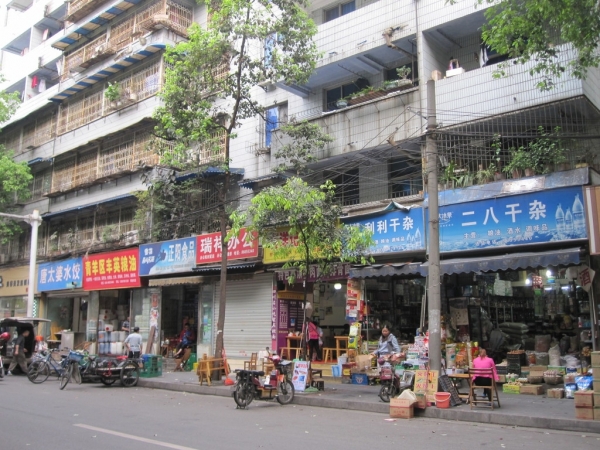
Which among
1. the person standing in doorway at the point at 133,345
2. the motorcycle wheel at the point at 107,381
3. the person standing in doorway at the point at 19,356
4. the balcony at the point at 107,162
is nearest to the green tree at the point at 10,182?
the balcony at the point at 107,162

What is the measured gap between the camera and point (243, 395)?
11.7 metres

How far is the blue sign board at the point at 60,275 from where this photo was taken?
2616 cm

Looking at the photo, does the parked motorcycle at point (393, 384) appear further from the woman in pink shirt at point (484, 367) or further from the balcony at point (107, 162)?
the balcony at point (107, 162)

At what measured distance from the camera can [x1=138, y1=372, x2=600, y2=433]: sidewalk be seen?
943cm

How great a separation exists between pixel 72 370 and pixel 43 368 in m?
1.69

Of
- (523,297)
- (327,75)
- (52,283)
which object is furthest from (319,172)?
(52,283)

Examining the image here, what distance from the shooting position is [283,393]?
12586mm

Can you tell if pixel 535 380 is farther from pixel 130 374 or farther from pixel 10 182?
pixel 10 182

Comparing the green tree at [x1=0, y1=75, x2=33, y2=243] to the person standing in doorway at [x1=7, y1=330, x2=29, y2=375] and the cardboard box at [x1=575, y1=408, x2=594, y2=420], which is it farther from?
the cardboard box at [x1=575, y1=408, x2=594, y2=420]

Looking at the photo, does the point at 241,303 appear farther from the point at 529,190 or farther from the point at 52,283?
the point at 52,283

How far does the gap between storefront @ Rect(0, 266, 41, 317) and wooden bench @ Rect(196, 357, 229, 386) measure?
16960 mm

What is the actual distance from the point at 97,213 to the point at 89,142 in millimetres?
3370

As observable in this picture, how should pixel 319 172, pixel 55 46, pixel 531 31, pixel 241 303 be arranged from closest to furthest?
pixel 531 31 → pixel 319 172 → pixel 241 303 → pixel 55 46

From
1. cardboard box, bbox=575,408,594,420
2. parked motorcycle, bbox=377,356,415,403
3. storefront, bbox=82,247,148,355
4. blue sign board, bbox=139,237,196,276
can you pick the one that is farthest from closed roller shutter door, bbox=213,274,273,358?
cardboard box, bbox=575,408,594,420
